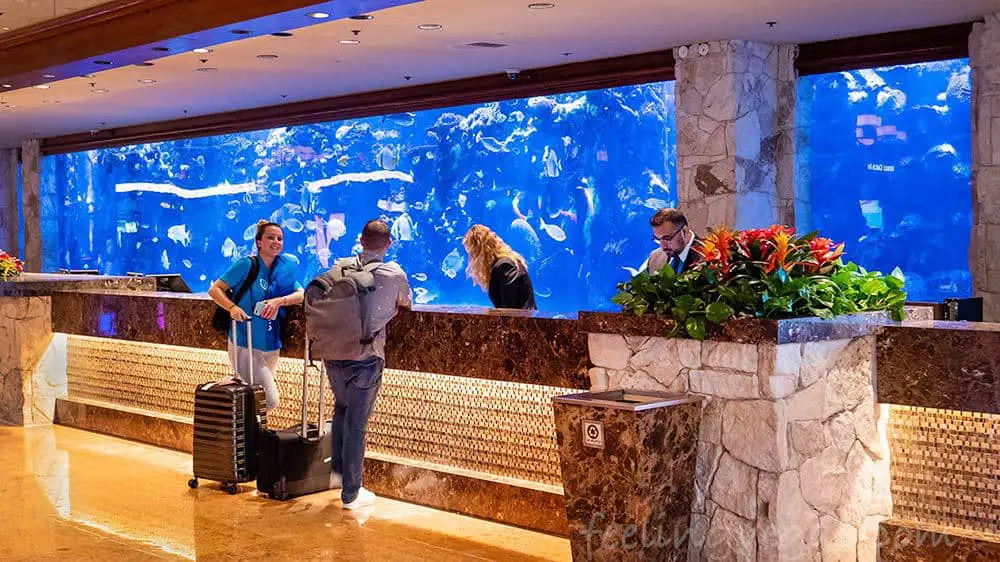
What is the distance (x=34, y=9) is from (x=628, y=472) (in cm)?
603

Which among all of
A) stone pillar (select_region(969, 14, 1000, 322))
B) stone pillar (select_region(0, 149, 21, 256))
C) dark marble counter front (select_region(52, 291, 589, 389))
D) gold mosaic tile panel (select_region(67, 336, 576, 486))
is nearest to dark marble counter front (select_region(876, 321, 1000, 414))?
dark marble counter front (select_region(52, 291, 589, 389))

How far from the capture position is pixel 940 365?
15.0 feet

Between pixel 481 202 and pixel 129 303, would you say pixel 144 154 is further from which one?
pixel 129 303

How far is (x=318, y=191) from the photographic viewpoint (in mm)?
19844

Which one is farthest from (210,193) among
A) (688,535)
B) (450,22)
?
(688,535)

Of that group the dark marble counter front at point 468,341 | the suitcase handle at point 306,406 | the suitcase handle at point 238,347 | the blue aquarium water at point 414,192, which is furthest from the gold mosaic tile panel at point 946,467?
the blue aquarium water at point 414,192

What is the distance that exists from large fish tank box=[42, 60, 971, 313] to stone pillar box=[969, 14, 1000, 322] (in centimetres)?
170

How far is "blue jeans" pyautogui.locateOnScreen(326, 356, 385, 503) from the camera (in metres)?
6.39

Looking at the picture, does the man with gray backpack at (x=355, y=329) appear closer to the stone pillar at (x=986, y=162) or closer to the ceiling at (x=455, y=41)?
the ceiling at (x=455, y=41)

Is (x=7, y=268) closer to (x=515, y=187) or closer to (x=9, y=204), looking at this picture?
(x=515, y=187)

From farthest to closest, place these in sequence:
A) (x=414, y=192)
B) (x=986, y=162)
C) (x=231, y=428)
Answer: (x=414, y=192) → (x=986, y=162) → (x=231, y=428)

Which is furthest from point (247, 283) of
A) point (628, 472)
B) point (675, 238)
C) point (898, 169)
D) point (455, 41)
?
point (898, 169)

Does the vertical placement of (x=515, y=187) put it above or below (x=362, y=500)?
above

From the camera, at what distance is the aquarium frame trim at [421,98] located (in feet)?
40.5
